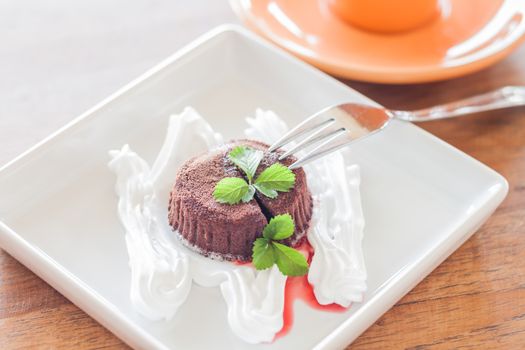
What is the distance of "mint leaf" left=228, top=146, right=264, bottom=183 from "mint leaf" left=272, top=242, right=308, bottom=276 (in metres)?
0.19

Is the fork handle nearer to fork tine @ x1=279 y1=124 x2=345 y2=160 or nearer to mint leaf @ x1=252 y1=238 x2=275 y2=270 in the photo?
fork tine @ x1=279 y1=124 x2=345 y2=160

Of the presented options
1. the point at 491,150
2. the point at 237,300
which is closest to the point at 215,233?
the point at 237,300

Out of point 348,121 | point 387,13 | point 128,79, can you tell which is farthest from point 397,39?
point 128,79

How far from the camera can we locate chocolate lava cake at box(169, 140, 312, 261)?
1.95 meters

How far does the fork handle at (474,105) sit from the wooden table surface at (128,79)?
4cm

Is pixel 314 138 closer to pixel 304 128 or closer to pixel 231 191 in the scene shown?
Result: pixel 304 128

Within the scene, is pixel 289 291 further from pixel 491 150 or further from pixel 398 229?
pixel 491 150

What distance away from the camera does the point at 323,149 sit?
7.02ft

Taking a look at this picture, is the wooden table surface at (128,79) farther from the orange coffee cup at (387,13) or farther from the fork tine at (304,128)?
the fork tine at (304,128)

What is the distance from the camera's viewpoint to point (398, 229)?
2107 millimetres

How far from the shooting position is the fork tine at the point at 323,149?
206 cm

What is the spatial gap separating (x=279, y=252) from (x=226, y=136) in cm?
53

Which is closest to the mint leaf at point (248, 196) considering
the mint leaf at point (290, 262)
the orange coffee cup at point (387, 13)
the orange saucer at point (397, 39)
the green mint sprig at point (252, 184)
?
the green mint sprig at point (252, 184)

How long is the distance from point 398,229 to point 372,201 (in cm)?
11
